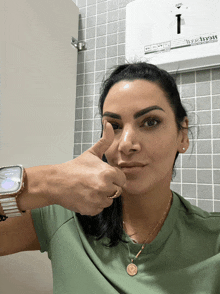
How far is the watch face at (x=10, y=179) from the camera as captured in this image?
0.51 meters

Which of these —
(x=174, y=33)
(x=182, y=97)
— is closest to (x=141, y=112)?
(x=182, y=97)

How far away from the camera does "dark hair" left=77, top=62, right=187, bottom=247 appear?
25.0 inches

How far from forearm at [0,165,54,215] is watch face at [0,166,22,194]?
2 centimetres

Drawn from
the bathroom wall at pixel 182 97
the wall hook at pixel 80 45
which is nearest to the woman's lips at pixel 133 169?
the bathroom wall at pixel 182 97

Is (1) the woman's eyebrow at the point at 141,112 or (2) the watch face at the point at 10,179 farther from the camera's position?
(1) the woman's eyebrow at the point at 141,112

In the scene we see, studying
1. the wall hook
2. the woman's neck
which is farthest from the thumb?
the wall hook

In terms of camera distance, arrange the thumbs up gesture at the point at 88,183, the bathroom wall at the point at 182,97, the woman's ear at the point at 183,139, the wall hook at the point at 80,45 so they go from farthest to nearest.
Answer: the wall hook at the point at 80,45 < the bathroom wall at the point at 182,97 < the woman's ear at the point at 183,139 < the thumbs up gesture at the point at 88,183

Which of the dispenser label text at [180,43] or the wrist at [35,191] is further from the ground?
the dispenser label text at [180,43]

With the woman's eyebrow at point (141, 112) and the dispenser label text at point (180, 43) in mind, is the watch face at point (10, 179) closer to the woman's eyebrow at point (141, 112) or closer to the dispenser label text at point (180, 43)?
the woman's eyebrow at point (141, 112)

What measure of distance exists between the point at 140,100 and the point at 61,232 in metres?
0.43

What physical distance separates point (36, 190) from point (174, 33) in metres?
1.10

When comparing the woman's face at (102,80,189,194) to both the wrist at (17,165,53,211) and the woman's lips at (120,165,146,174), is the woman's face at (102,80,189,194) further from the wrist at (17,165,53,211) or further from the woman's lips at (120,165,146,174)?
the wrist at (17,165,53,211)

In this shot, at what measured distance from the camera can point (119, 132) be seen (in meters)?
0.65

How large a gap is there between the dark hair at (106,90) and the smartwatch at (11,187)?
0.20m
